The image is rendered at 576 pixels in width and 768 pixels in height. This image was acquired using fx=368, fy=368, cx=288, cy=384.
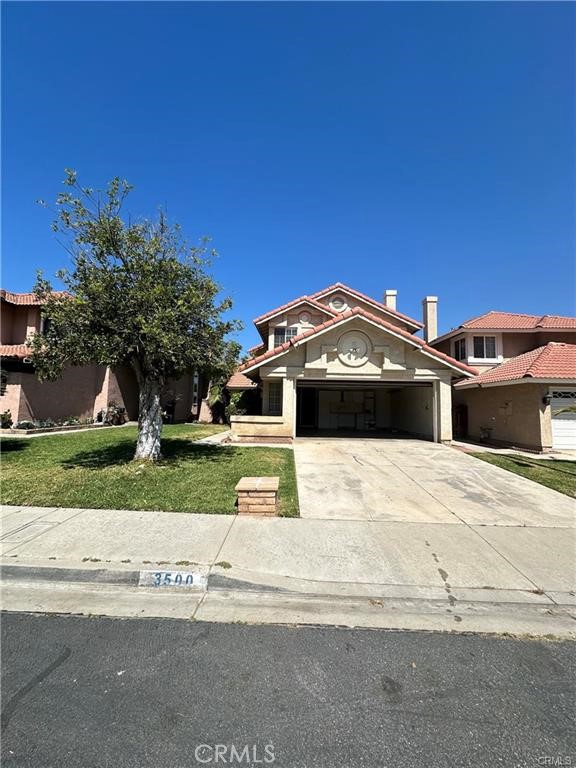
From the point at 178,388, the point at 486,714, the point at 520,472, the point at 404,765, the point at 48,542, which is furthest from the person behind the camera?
the point at 178,388

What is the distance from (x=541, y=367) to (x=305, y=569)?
13.7m

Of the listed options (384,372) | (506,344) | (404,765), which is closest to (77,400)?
(384,372)

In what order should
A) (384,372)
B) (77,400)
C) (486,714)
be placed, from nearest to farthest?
(486,714), (384,372), (77,400)

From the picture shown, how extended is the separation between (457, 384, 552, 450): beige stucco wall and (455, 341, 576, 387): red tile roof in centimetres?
58

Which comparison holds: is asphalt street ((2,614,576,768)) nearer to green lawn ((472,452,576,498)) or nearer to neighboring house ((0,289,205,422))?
green lawn ((472,452,576,498))

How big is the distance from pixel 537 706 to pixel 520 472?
8660 millimetres

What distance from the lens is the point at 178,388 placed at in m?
24.4

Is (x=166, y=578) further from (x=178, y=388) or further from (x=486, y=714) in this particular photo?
(x=178, y=388)

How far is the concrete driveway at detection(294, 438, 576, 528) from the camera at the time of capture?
6.27 meters

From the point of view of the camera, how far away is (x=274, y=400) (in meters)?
18.5

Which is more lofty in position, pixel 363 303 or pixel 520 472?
pixel 363 303

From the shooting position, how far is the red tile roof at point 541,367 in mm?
13422

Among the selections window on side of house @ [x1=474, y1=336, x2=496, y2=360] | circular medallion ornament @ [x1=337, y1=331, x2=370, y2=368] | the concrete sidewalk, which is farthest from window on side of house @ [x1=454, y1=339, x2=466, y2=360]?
the concrete sidewalk

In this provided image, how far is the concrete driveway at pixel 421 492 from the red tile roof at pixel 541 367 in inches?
184
